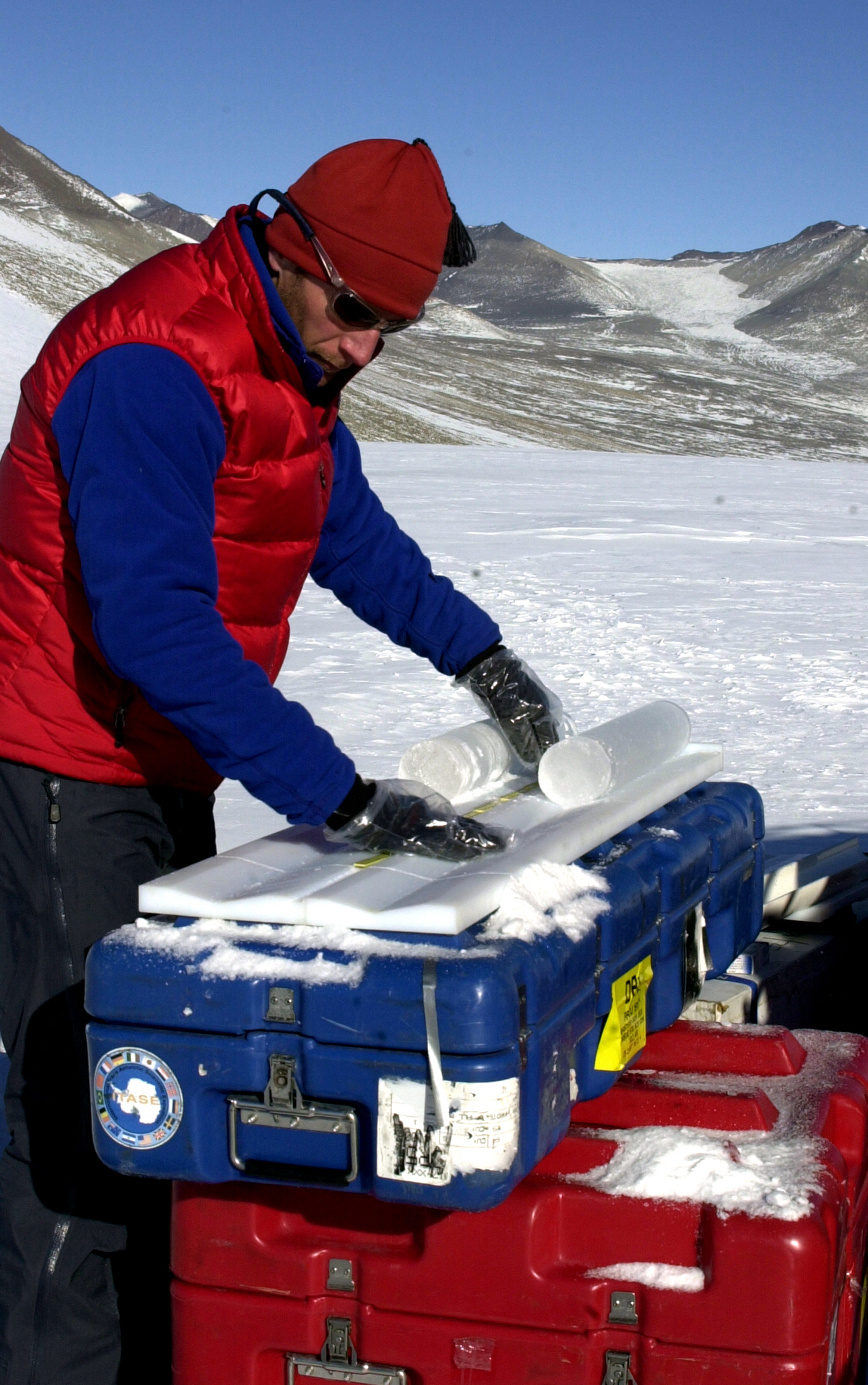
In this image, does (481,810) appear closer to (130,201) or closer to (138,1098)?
(138,1098)

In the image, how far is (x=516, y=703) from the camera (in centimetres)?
220

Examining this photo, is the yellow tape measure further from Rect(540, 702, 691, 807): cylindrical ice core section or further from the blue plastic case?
the blue plastic case

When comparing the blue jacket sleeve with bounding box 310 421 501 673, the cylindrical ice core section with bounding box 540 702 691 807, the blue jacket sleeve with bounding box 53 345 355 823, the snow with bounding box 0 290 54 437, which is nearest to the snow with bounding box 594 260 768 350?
the snow with bounding box 0 290 54 437

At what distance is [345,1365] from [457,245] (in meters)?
1.40

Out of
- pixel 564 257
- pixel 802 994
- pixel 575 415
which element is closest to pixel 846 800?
pixel 802 994

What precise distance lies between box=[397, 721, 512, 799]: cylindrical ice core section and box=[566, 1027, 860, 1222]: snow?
1.76 ft

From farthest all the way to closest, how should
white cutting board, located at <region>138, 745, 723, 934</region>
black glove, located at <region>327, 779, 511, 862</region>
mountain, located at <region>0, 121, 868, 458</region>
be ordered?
mountain, located at <region>0, 121, 868, 458</region> < black glove, located at <region>327, 779, 511, 862</region> < white cutting board, located at <region>138, 745, 723, 934</region>

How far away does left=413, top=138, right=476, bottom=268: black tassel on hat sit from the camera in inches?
69.4

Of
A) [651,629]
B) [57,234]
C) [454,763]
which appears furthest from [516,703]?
[57,234]

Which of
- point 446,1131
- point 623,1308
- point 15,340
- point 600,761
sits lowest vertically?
point 623,1308

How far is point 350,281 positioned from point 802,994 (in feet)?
5.52

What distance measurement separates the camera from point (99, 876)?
5.71 ft

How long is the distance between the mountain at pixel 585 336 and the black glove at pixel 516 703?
2196cm

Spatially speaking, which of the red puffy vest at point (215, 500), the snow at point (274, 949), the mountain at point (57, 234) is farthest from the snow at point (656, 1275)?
the mountain at point (57, 234)
